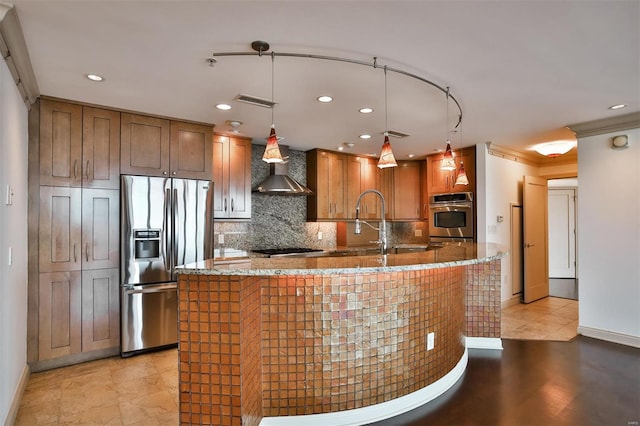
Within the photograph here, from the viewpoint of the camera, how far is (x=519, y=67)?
2676mm

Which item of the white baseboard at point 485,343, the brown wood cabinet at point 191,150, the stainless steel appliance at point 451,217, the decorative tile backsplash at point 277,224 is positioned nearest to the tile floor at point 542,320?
the white baseboard at point 485,343

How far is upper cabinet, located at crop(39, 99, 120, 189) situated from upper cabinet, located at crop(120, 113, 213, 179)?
103 millimetres

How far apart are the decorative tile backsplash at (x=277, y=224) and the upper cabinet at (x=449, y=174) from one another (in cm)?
157

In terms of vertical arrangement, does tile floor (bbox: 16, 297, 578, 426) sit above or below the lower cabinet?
below

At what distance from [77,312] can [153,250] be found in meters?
0.87

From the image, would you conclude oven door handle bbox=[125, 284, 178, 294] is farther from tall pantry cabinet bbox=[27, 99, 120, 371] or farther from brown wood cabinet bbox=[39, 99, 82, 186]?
brown wood cabinet bbox=[39, 99, 82, 186]

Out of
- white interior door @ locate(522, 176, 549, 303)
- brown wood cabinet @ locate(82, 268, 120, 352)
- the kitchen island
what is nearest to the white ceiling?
the kitchen island

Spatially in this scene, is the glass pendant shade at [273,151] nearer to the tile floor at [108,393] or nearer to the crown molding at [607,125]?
the tile floor at [108,393]

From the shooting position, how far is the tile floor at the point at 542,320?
168 inches

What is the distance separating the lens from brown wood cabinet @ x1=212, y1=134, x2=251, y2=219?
4.59 metres

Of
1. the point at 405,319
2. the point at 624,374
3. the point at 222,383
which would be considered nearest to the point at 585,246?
the point at 624,374

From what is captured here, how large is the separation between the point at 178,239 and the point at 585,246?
4730mm

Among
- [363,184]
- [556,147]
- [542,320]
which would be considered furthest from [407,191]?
[542,320]

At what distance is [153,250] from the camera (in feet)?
12.5
